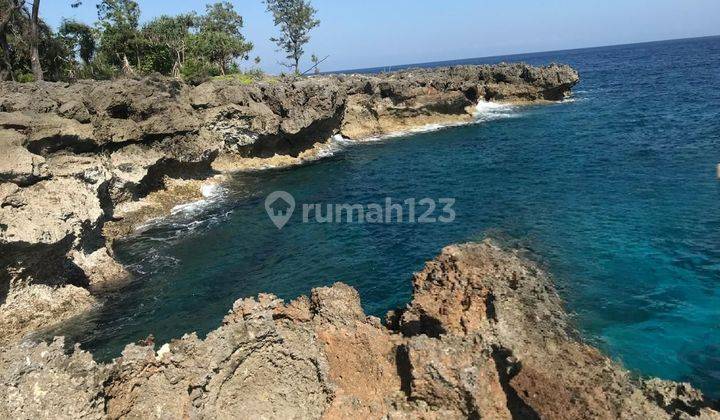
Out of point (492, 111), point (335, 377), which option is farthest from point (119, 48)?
point (335, 377)

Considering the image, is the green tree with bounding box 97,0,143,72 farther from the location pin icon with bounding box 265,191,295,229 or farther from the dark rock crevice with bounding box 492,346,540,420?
the dark rock crevice with bounding box 492,346,540,420

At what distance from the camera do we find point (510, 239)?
26.0 m

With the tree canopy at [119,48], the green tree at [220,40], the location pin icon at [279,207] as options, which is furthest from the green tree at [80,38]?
the location pin icon at [279,207]

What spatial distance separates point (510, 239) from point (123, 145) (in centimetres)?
2788

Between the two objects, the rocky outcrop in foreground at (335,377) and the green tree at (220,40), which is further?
the green tree at (220,40)

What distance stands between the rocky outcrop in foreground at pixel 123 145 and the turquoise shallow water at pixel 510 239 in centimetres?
262

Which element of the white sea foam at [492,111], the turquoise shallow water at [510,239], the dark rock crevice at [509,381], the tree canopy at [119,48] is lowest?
the turquoise shallow water at [510,239]

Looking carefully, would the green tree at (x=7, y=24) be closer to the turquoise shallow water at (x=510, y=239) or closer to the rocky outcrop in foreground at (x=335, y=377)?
the turquoise shallow water at (x=510, y=239)

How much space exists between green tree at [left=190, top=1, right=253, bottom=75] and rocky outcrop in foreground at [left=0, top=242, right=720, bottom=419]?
220 ft

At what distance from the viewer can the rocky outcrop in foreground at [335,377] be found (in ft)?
30.7

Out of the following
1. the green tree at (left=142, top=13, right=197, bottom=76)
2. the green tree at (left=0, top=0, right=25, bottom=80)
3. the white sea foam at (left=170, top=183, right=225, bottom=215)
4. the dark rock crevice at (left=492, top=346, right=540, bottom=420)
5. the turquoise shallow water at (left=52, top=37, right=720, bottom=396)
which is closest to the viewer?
the dark rock crevice at (left=492, top=346, right=540, bottom=420)

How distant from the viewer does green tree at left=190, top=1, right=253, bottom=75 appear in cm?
7025

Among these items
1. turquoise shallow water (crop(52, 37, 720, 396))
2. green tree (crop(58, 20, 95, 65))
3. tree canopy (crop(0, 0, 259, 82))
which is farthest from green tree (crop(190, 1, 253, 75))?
turquoise shallow water (crop(52, 37, 720, 396))

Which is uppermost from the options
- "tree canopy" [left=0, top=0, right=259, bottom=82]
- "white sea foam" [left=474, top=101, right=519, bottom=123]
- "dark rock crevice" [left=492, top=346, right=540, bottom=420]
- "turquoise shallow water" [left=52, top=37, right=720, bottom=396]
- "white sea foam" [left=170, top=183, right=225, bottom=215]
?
"tree canopy" [left=0, top=0, right=259, bottom=82]
